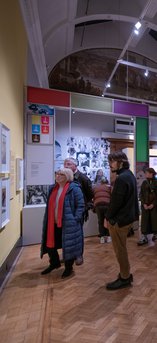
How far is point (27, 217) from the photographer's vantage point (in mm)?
4898

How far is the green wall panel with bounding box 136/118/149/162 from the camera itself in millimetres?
6516

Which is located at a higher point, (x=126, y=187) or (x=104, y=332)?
(x=126, y=187)

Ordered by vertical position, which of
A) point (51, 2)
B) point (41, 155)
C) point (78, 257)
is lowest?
point (78, 257)

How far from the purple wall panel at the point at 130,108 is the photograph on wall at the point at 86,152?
9.12 ft

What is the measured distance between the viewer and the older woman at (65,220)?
10.5 ft

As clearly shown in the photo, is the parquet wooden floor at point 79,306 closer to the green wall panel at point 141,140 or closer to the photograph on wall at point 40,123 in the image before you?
the photograph on wall at point 40,123

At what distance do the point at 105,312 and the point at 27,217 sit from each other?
2714 mm

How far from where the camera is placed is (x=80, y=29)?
343 inches

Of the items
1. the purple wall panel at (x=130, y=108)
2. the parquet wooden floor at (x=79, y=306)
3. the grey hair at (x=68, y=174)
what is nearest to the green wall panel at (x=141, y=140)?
the purple wall panel at (x=130, y=108)

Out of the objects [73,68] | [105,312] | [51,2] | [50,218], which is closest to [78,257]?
[50,218]

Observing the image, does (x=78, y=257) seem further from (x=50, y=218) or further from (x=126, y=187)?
(x=126, y=187)

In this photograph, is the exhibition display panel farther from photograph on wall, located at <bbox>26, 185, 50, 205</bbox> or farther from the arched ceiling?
the arched ceiling

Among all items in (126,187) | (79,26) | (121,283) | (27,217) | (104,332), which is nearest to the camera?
(104,332)

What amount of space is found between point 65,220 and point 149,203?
2.19 metres
